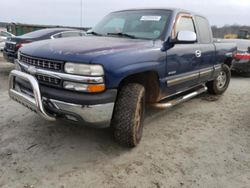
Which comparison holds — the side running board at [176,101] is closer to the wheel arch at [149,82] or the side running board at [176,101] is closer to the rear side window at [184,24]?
the wheel arch at [149,82]

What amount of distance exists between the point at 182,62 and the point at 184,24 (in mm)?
768

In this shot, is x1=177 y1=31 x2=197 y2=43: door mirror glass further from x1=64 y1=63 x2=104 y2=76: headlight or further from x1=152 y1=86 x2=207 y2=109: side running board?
x1=64 y1=63 x2=104 y2=76: headlight

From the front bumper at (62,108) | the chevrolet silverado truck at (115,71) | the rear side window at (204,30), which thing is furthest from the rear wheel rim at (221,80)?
the front bumper at (62,108)

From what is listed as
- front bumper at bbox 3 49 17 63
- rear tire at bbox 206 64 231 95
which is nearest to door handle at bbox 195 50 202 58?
rear tire at bbox 206 64 231 95

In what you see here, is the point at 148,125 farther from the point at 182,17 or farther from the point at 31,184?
the point at 31,184

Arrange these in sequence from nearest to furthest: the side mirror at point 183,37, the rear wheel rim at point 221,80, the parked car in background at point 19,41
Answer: the side mirror at point 183,37, the rear wheel rim at point 221,80, the parked car in background at point 19,41

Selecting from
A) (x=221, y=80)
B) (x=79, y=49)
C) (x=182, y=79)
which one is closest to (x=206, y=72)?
(x=182, y=79)

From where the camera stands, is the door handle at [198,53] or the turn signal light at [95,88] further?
the door handle at [198,53]

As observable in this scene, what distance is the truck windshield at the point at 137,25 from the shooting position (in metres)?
4.05

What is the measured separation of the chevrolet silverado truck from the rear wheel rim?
1.96 meters

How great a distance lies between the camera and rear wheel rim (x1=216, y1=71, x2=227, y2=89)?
643cm

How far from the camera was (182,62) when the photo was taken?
4.25 meters

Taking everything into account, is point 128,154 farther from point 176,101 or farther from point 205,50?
point 205,50

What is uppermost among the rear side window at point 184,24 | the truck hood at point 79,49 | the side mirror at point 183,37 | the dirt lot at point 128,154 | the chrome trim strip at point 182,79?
the rear side window at point 184,24
